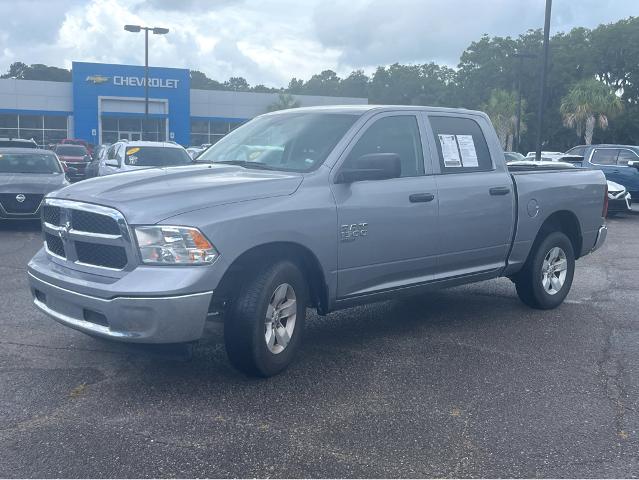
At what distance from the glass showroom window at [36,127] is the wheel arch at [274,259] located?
53001mm

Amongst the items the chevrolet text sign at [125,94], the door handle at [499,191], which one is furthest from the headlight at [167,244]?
the chevrolet text sign at [125,94]

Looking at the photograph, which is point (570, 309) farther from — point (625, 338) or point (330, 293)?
point (330, 293)

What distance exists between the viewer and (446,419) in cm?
468

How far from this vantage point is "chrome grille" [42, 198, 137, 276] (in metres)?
4.81

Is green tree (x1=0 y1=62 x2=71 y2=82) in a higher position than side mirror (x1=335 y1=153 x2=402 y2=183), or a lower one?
→ higher

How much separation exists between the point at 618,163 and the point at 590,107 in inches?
1212

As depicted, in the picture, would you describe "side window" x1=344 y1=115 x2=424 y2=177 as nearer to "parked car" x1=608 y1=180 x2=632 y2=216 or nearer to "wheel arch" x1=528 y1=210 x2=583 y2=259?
"wheel arch" x1=528 y1=210 x2=583 y2=259

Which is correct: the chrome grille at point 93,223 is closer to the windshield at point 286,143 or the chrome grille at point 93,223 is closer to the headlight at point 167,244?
the headlight at point 167,244

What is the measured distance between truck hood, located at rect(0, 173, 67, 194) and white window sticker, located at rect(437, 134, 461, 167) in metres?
8.50

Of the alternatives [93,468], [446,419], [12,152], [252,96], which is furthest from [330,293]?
[252,96]

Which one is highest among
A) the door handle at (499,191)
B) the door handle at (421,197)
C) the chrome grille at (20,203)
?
the door handle at (499,191)

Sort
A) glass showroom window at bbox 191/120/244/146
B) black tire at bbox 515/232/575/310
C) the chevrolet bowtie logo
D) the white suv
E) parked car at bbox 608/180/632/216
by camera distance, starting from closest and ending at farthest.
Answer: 1. black tire at bbox 515/232/575/310
2. the white suv
3. parked car at bbox 608/180/632/216
4. the chevrolet bowtie logo
5. glass showroom window at bbox 191/120/244/146

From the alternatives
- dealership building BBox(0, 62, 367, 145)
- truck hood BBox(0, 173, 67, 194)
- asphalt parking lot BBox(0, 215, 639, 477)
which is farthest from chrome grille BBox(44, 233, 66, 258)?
dealership building BBox(0, 62, 367, 145)

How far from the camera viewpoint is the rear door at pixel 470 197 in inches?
257
